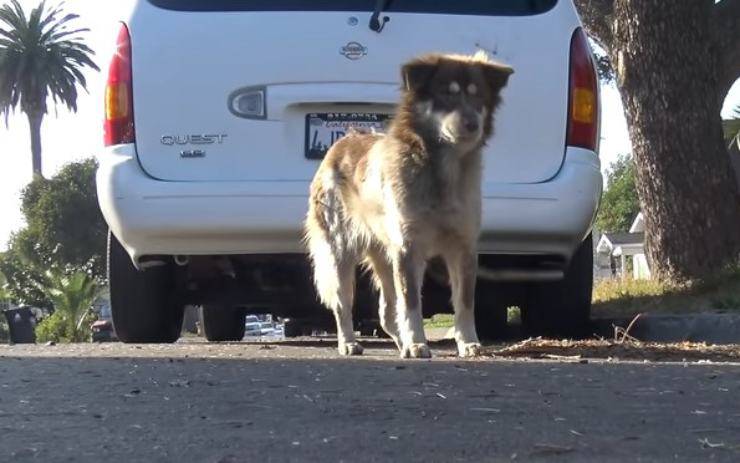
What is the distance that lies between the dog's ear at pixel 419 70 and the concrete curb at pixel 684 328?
2608mm

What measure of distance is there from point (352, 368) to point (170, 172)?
169cm

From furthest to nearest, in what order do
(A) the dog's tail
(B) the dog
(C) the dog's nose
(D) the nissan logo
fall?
(D) the nissan logo < (A) the dog's tail < (B) the dog < (C) the dog's nose

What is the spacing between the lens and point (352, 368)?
509cm

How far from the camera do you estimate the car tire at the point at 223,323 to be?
10.2 metres

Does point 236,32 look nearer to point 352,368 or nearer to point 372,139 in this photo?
point 372,139

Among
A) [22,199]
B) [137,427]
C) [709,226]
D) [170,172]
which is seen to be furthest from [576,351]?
[22,199]

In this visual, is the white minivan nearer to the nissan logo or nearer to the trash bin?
the nissan logo

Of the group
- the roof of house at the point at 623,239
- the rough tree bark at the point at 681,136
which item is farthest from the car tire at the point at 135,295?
the roof of house at the point at 623,239

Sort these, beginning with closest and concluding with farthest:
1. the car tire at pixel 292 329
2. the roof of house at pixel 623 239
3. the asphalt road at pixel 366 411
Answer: the asphalt road at pixel 366 411
the car tire at pixel 292 329
the roof of house at pixel 623 239

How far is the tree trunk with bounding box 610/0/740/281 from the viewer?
29.3 feet

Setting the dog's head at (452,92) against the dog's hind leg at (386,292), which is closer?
the dog's head at (452,92)

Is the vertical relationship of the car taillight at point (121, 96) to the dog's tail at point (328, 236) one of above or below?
above

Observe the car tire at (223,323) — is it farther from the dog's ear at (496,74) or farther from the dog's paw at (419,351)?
the dog's ear at (496,74)

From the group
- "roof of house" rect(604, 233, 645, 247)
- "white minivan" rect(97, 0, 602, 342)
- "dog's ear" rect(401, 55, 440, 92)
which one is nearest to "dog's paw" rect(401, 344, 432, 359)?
"white minivan" rect(97, 0, 602, 342)
